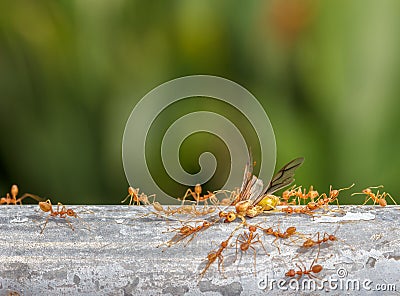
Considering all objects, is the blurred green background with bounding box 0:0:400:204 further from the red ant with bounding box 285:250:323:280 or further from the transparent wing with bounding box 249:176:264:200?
the red ant with bounding box 285:250:323:280

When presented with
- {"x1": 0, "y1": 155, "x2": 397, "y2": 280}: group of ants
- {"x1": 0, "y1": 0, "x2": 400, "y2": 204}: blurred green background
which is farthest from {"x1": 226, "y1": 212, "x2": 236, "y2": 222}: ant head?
{"x1": 0, "y1": 0, "x2": 400, "y2": 204}: blurred green background

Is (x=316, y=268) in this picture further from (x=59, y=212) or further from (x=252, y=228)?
(x=59, y=212)

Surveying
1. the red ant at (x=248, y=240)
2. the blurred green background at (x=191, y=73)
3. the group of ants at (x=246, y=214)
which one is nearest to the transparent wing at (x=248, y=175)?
the group of ants at (x=246, y=214)

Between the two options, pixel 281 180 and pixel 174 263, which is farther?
pixel 281 180

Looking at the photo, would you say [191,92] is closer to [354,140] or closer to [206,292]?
[354,140]

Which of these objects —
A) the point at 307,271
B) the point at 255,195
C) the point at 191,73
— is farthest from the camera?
the point at 191,73

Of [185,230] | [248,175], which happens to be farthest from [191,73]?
[185,230]
